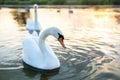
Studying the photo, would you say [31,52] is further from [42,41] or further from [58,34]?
[58,34]

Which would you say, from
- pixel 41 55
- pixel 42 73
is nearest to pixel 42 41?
pixel 41 55

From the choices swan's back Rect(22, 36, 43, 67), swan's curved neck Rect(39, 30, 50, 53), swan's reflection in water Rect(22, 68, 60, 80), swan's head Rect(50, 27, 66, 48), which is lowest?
swan's reflection in water Rect(22, 68, 60, 80)

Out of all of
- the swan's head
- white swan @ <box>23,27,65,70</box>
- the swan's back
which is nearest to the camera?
the swan's head

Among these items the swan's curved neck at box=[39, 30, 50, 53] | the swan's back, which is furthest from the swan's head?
the swan's back

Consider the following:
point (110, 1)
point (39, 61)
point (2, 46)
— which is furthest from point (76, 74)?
point (110, 1)

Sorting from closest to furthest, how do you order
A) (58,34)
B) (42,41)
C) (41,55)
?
(58,34) < (41,55) < (42,41)

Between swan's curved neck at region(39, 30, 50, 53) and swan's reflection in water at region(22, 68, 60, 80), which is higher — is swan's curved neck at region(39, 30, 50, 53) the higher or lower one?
the higher one

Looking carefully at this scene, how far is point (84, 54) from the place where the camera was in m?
8.75

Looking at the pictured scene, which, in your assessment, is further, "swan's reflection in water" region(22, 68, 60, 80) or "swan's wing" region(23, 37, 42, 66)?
"swan's wing" region(23, 37, 42, 66)

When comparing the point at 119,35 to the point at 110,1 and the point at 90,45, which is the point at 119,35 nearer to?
the point at 90,45

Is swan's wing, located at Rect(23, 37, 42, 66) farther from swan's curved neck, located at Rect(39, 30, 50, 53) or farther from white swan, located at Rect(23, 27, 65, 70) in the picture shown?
swan's curved neck, located at Rect(39, 30, 50, 53)

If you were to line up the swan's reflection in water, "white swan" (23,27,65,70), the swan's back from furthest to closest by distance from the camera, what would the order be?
the swan's back → "white swan" (23,27,65,70) → the swan's reflection in water

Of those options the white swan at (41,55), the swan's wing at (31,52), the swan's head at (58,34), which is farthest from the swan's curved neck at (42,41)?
the swan's head at (58,34)

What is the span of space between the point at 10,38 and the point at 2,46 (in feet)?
6.28
